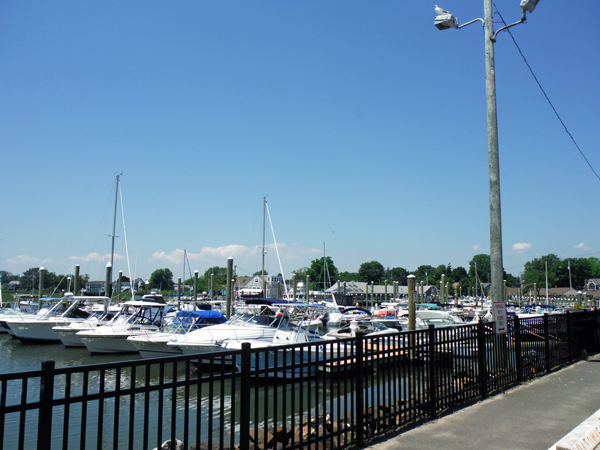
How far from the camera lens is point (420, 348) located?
7289 millimetres

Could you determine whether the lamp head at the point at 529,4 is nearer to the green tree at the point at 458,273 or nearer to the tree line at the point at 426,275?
the tree line at the point at 426,275

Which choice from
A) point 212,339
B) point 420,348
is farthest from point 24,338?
point 420,348

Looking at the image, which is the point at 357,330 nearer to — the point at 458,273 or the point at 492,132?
the point at 492,132

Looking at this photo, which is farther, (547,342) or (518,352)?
(547,342)

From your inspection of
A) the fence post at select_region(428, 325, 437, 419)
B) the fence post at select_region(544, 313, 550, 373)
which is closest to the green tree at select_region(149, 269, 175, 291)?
the fence post at select_region(544, 313, 550, 373)

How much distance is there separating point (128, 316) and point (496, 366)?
70.1 ft

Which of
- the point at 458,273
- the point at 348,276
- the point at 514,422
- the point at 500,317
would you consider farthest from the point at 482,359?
the point at 458,273

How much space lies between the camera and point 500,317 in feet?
30.6

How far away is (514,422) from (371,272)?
171 meters

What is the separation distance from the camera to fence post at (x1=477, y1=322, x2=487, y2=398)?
8.43m

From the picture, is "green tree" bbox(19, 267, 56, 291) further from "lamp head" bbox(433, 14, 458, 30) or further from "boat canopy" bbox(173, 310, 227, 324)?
"lamp head" bbox(433, 14, 458, 30)

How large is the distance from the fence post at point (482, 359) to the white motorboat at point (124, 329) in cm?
1737

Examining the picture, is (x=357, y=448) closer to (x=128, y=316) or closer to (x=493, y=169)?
(x=493, y=169)

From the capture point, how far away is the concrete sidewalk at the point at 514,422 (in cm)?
593
